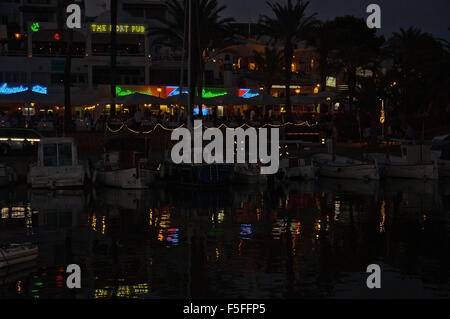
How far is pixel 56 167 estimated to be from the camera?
3784 centimetres

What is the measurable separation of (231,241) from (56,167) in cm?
1579

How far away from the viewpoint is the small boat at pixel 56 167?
3756 centimetres

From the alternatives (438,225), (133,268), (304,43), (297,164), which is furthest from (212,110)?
(133,268)

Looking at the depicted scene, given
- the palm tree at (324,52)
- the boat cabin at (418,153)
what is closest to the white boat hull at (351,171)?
the boat cabin at (418,153)

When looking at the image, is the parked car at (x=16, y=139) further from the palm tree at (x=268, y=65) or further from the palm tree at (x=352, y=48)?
the palm tree at (x=268, y=65)

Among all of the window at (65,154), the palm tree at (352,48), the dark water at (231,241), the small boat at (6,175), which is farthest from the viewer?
the palm tree at (352,48)

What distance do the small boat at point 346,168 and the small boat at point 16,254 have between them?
24.4 meters

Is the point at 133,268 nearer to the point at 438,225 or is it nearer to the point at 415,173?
the point at 438,225

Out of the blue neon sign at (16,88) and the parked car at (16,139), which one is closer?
the parked car at (16,139)

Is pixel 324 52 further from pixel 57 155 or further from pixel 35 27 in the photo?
pixel 57 155
